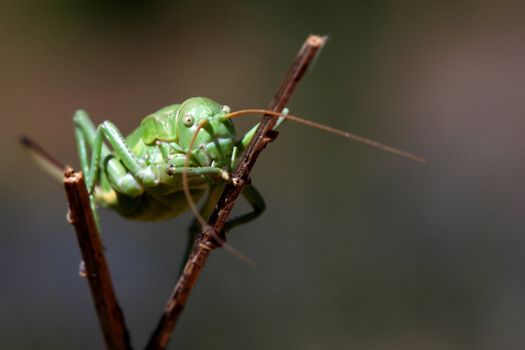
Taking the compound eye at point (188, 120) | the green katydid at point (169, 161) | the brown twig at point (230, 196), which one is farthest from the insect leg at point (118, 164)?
the brown twig at point (230, 196)

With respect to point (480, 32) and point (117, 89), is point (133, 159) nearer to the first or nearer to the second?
point (117, 89)

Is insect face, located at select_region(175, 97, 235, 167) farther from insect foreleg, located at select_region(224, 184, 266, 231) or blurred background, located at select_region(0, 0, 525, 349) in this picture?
blurred background, located at select_region(0, 0, 525, 349)

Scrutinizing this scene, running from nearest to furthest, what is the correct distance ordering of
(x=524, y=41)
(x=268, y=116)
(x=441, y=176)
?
(x=268, y=116)
(x=441, y=176)
(x=524, y=41)

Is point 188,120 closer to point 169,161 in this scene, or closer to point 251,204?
point 169,161

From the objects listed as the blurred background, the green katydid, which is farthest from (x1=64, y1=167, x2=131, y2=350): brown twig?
the blurred background

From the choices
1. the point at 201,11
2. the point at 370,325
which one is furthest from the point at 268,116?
the point at 201,11

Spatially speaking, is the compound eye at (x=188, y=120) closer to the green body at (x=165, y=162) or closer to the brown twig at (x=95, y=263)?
the green body at (x=165, y=162)
